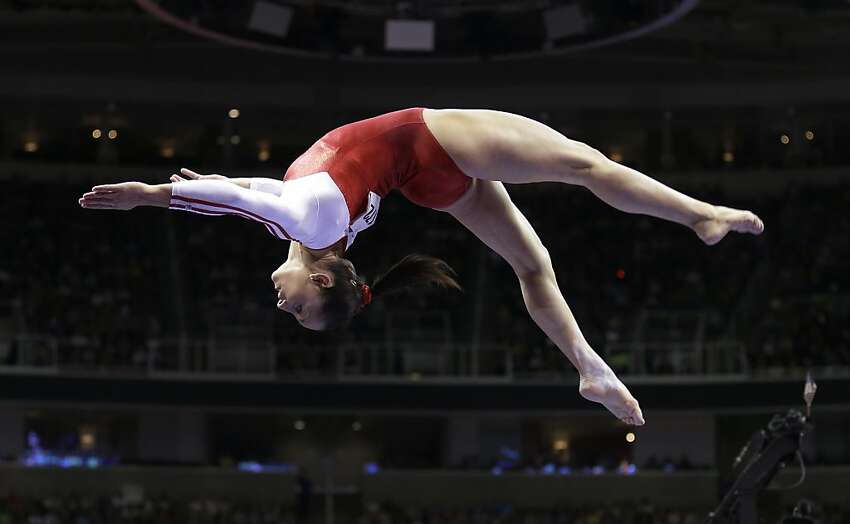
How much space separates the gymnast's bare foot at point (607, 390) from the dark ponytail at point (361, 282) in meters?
0.75

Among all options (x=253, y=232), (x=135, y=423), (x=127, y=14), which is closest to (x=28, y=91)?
(x=127, y=14)

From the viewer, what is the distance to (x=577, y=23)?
16.3 m

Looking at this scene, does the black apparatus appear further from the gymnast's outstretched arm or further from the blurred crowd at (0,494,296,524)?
the blurred crowd at (0,494,296,524)

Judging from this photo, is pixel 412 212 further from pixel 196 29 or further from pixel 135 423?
pixel 196 29

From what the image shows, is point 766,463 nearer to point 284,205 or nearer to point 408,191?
point 408,191

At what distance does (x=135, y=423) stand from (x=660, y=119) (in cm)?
1205

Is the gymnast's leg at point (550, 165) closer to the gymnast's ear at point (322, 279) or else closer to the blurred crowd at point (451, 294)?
the gymnast's ear at point (322, 279)

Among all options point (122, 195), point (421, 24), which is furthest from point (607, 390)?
point (421, 24)

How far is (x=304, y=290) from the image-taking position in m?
4.88

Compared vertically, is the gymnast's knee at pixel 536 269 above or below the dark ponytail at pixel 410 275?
above

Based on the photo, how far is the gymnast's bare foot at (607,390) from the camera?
5449 mm

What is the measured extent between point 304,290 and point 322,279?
0.27 ft

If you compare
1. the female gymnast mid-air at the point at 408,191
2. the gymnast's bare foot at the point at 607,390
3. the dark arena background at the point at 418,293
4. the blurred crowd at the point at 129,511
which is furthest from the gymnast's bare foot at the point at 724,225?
the blurred crowd at the point at 129,511

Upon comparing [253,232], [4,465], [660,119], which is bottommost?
[4,465]
